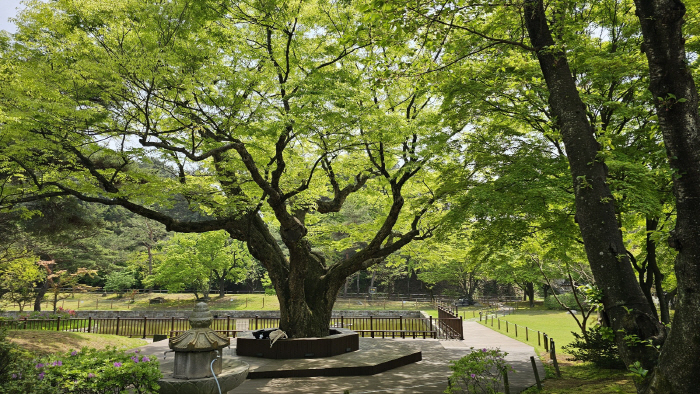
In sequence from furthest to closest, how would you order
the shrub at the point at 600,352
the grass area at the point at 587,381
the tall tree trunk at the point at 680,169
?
the shrub at the point at 600,352
the grass area at the point at 587,381
the tall tree trunk at the point at 680,169

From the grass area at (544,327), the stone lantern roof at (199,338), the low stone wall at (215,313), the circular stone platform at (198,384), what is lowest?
the low stone wall at (215,313)

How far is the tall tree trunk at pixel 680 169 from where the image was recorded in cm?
364

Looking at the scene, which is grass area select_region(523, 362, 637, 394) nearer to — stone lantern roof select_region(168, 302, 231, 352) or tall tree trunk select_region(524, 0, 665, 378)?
tall tree trunk select_region(524, 0, 665, 378)

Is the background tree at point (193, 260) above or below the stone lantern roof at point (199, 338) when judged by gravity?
above

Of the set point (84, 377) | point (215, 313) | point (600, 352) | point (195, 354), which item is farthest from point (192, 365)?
point (215, 313)

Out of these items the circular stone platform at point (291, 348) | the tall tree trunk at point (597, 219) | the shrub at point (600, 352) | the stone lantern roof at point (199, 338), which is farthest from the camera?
the circular stone platform at point (291, 348)

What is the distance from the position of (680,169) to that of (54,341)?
18035 mm

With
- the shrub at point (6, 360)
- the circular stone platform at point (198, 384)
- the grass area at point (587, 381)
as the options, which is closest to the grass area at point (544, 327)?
the grass area at point (587, 381)

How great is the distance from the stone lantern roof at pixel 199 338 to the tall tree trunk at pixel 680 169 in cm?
513

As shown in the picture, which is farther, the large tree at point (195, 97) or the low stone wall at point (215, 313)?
the low stone wall at point (215, 313)

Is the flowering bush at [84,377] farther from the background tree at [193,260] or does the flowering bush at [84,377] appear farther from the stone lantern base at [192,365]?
the background tree at [193,260]

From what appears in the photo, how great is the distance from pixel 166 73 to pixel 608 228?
9.08m

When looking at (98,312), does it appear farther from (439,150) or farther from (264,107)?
(439,150)

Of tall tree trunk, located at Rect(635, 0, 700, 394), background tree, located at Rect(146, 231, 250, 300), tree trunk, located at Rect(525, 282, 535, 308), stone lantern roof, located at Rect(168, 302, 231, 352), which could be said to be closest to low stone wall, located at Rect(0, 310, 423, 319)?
background tree, located at Rect(146, 231, 250, 300)
